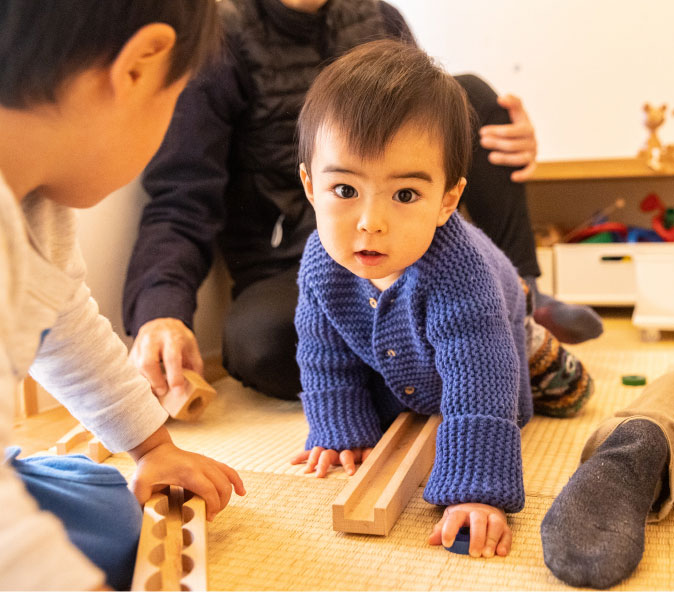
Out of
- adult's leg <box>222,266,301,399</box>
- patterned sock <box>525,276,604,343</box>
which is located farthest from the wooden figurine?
adult's leg <box>222,266,301,399</box>

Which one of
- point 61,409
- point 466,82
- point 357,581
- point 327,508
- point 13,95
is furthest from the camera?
point 466,82

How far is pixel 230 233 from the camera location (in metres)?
1.40

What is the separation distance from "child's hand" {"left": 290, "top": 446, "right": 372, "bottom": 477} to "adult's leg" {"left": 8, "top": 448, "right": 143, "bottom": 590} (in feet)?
0.92

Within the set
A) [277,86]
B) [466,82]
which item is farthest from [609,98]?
[277,86]

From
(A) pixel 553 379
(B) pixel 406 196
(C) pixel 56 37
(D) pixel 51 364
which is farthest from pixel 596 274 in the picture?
(C) pixel 56 37

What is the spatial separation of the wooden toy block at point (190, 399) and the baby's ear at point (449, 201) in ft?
1.38

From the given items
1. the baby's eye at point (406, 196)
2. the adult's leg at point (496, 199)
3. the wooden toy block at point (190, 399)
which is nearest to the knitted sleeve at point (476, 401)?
the baby's eye at point (406, 196)

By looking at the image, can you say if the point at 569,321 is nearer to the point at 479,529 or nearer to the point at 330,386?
the point at 330,386

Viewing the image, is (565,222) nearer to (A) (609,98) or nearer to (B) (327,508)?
(A) (609,98)

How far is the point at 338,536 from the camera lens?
704 mm

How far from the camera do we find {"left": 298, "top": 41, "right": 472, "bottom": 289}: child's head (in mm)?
730

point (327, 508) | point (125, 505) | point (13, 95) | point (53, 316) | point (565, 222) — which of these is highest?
point (13, 95)

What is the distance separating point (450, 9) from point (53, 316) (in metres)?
2.02

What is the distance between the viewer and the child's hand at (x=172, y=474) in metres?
0.68
